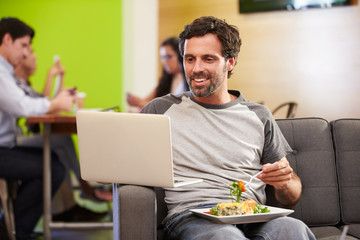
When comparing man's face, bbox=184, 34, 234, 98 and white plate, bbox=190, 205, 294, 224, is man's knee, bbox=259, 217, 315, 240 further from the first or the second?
man's face, bbox=184, 34, 234, 98

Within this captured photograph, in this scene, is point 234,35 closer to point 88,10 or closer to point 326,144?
point 326,144

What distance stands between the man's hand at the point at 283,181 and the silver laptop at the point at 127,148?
10.8 inches

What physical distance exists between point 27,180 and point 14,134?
11.7 inches

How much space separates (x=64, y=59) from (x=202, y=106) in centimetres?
431

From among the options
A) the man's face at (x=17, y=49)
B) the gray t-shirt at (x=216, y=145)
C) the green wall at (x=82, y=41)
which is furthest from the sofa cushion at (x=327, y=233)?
the green wall at (x=82, y=41)

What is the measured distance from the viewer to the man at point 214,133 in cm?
186

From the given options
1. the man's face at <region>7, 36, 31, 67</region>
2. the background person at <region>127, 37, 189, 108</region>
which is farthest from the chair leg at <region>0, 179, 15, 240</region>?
the background person at <region>127, 37, 189, 108</region>

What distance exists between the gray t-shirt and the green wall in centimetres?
393

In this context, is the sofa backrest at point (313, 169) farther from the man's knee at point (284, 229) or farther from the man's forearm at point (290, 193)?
the man's knee at point (284, 229)

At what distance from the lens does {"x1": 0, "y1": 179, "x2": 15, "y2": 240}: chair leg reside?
317 centimetres

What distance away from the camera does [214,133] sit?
194cm

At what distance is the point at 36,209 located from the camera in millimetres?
3422

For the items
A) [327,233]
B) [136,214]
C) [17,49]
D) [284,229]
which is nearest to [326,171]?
[327,233]

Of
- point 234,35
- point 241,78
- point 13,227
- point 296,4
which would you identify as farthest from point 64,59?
point 234,35
